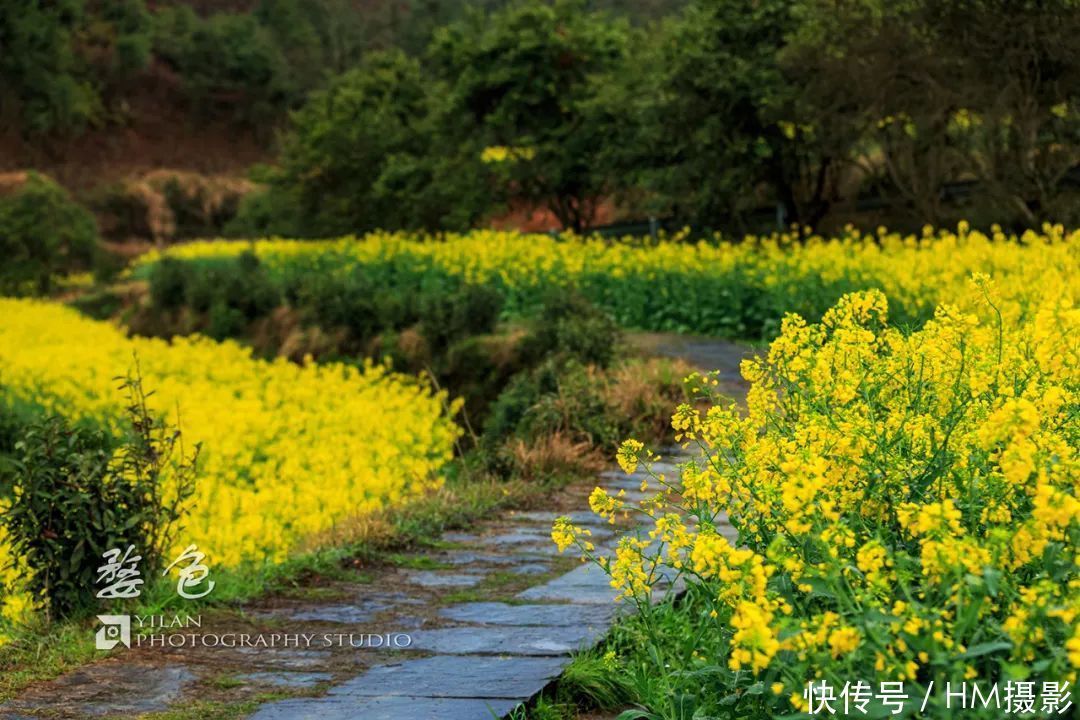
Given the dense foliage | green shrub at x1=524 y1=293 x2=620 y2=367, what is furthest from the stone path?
the dense foliage

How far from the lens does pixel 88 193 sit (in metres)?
58.9

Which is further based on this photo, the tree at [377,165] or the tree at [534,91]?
the tree at [377,165]

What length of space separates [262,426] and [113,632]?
6.88 metres

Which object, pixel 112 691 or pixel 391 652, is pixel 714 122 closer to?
pixel 391 652

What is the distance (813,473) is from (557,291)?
368 inches

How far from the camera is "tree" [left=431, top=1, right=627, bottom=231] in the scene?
70.2 feet

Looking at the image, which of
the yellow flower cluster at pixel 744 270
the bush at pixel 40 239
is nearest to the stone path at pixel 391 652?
the yellow flower cluster at pixel 744 270

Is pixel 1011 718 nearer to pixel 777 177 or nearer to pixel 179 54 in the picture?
pixel 777 177

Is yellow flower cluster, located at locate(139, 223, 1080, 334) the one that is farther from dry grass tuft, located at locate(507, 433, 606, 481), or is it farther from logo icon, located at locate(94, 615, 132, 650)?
logo icon, located at locate(94, 615, 132, 650)

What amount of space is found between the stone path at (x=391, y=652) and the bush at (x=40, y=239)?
30.4 meters

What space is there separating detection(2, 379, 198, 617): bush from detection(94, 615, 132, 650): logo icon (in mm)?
418

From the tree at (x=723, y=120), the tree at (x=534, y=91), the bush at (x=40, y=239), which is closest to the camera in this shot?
the tree at (x=723, y=120)

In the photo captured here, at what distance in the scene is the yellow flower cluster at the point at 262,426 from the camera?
8234 mm

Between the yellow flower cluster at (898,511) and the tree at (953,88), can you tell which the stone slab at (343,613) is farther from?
the tree at (953,88)
